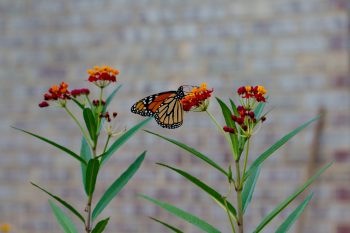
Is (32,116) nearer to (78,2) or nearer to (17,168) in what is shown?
(17,168)

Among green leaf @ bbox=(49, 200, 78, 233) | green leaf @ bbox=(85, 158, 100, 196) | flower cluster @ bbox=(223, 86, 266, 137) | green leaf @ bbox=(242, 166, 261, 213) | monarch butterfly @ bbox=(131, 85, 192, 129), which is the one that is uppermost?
monarch butterfly @ bbox=(131, 85, 192, 129)

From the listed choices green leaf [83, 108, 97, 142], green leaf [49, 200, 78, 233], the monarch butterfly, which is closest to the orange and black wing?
the monarch butterfly

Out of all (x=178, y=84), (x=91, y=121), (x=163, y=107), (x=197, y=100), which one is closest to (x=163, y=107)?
(x=163, y=107)

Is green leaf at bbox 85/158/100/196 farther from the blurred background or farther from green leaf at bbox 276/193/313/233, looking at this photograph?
the blurred background

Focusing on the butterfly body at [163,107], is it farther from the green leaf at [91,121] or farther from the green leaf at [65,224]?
the green leaf at [65,224]

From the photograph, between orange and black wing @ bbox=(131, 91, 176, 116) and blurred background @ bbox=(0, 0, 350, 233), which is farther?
blurred background @ bbox=(0, 0, 350, 233)

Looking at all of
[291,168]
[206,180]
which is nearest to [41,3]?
[206,180]

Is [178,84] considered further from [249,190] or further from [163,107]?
[249,190]
